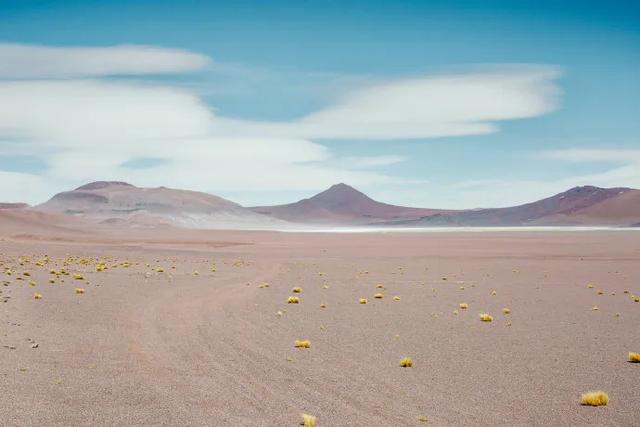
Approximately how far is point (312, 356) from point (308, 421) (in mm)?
4500

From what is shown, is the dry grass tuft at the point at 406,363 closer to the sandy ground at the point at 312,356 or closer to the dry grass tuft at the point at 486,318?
the sandy ground at the point at 312,356

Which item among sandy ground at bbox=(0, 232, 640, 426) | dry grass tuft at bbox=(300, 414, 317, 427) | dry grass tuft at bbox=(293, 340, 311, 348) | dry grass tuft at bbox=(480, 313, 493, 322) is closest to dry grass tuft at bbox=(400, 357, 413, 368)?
sandy ground at bbox=(0, 232, 640, 426)

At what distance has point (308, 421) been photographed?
7.96 m

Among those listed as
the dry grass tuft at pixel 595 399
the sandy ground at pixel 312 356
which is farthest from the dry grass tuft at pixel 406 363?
the dry grass tuft at pixel 595 399

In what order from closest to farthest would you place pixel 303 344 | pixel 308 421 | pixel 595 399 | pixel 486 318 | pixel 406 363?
1. pixel 308 421
2. pixel 595 399
3. pixel 406 363
4. pixel 303 344
5. pixel 486 318

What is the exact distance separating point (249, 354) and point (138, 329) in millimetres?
3903

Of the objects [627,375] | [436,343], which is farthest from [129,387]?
[627,375]

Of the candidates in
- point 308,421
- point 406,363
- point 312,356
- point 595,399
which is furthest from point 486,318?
point 308,421

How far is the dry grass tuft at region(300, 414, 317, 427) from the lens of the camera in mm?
7939

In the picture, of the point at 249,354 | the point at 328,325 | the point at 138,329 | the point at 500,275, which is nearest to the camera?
the point at 249,354

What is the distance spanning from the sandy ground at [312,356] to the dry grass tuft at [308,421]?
0.63 ft

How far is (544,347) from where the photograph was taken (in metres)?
13.6

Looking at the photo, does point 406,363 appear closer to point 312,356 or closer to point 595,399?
point 312,356

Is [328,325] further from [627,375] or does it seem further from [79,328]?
[627,375]
